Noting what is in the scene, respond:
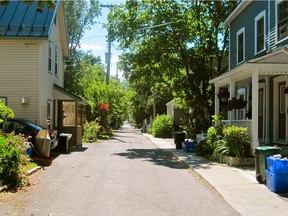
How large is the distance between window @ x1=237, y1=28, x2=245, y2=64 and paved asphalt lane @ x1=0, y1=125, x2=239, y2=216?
901 cm

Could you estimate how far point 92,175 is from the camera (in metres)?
11.8

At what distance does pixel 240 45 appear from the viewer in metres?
20.6

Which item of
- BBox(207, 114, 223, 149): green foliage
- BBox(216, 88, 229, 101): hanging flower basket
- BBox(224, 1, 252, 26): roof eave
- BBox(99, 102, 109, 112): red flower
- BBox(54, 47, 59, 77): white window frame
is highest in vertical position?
BBox(224, 1, 252, 26): roof eave

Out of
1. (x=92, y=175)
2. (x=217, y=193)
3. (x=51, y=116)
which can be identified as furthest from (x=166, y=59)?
(x=217, y=193)

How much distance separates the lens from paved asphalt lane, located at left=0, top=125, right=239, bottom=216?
736cm

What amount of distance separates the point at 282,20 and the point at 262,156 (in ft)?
24.7

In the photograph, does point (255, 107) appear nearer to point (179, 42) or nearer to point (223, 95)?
point (223, 95)

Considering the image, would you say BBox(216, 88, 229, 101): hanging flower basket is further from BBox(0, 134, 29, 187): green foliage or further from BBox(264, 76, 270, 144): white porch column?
BBox(0, 134, 29, 187): green foliage

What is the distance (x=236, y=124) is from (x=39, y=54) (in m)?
9.84

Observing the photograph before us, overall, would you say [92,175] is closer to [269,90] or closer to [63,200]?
[63,200]

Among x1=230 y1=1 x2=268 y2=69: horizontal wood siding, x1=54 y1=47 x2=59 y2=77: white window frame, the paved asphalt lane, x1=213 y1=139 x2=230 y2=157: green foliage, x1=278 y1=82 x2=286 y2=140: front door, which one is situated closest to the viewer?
the paved asphalt lane

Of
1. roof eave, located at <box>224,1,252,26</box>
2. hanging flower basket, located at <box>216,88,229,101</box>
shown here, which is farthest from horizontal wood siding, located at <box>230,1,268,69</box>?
hanging flower basket, located at <box>216,88,229,101</box>

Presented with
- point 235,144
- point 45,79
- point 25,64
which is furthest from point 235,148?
point 25,64

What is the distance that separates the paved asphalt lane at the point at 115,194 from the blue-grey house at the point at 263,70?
13.7 ft
